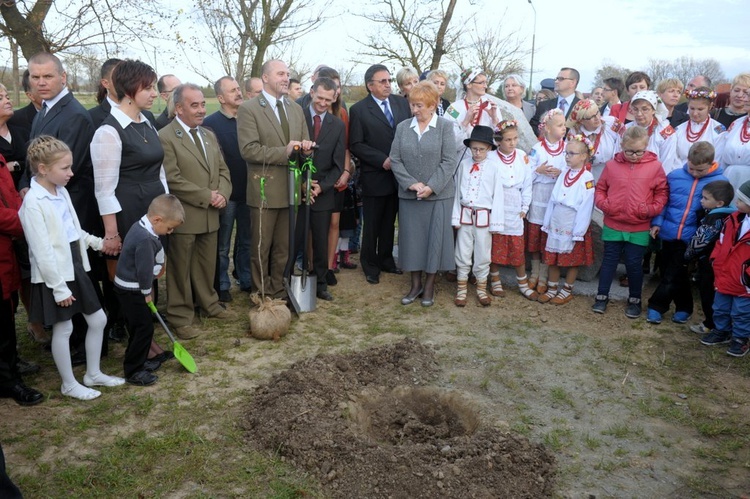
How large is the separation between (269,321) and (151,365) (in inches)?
41.1

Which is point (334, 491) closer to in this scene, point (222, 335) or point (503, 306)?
point (222, 335)

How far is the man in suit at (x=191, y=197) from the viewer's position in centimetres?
509

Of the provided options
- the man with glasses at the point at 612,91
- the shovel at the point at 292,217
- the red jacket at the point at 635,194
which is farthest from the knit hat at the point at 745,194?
the man with glasses at the point at 612,91

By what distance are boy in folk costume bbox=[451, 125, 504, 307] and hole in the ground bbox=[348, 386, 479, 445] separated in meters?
1.92

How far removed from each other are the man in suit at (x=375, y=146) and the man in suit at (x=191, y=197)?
5.40 ft

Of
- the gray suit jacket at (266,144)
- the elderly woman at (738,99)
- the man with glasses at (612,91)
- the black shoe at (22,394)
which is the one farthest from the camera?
the man with glasses at (612,91)

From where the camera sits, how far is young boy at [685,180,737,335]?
5.32m

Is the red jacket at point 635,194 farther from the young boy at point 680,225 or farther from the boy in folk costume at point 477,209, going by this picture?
the boy in folk costume at point 477,209

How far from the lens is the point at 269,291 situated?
6.12 metres

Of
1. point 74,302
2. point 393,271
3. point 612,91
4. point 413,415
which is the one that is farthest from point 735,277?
point 74,302

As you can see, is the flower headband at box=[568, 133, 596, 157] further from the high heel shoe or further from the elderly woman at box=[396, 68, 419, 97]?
the high heel shoe

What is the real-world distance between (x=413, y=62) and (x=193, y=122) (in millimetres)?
16570

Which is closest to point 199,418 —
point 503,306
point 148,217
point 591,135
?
point 148,217

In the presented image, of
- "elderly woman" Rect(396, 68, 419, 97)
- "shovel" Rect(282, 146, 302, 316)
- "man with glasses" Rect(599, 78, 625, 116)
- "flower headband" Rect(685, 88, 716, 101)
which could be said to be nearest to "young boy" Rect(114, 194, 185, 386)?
"shovel" Rect(282, 146, 302, 316)
